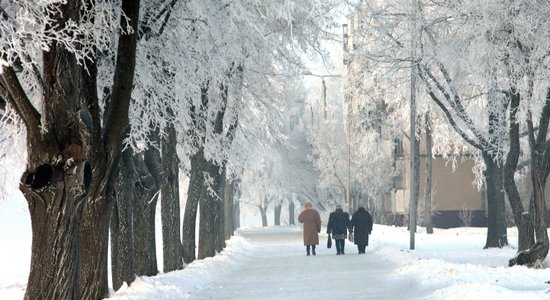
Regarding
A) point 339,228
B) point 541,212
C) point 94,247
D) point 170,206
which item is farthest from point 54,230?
point 339,228

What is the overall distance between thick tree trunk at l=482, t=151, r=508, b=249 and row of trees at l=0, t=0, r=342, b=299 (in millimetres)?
10516

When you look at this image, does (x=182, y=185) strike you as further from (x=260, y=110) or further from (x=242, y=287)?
(x=242, y=287)

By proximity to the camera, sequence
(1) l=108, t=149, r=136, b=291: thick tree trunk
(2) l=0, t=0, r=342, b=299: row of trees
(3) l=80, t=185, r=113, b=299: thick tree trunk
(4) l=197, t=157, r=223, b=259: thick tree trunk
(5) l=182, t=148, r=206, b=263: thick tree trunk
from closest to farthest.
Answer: (2) l=0, t=0, r=342, b=299: row of trees → (3) l=80, t=185, r=113, b=299: thick tree trunk → (1) l=108, t=149, r=136, b=291: thick tree trunk → (5) l=182, t=148, r=206, b=263: thick tree trunk → (4) l=197, t=157, r=223, b=259: thick tree trunk

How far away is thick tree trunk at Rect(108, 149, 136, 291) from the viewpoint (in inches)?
712

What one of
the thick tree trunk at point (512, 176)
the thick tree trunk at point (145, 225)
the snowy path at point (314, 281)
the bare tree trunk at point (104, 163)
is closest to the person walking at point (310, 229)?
the snowy path at point (314, 281)

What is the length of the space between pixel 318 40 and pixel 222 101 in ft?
26.8

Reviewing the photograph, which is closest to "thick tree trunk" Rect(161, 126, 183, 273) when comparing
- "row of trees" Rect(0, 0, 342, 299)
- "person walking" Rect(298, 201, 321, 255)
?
"row of trees" Rect(0, 0, 342, 299)

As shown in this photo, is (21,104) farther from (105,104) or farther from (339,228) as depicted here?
(339,228)

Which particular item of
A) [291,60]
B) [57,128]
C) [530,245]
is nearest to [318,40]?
[291,60]

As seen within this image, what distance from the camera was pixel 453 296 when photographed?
1619cm

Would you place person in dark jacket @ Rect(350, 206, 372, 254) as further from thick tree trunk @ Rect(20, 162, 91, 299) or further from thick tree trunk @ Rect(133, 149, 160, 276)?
thick tree trunk @ Rect(20, 162, 91, 299)

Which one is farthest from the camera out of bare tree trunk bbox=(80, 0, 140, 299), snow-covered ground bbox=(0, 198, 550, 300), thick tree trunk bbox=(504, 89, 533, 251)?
thick tree trunk bbox=(504, 89, 533, 251)

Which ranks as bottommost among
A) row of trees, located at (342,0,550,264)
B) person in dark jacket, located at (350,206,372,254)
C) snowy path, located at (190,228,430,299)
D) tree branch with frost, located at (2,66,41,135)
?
snowy path, located at (190,228,430,299)

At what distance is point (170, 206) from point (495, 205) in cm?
1298
